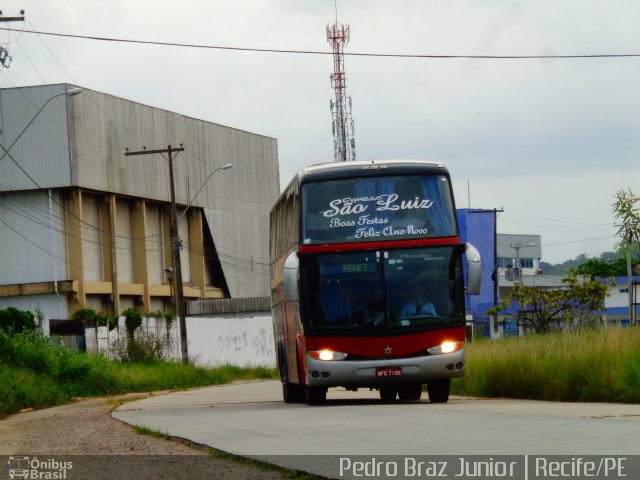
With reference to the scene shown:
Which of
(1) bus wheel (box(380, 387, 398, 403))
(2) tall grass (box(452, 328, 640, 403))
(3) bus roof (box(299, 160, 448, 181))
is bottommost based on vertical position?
(1) bus wheel (box(380, 387, 398, 403))

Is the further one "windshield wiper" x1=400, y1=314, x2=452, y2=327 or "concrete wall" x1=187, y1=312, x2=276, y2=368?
"concrete wall" x1=187, y1=312, x2=276, y2=368

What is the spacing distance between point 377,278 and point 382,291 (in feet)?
0.77

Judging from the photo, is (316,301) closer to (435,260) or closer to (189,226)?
(435,260)

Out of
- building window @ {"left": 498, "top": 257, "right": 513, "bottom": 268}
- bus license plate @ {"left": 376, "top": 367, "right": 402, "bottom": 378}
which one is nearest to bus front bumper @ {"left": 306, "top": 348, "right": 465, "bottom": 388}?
bus license plate @ {"left": 376, "top": 367, "right": 402, "bottom": 378}

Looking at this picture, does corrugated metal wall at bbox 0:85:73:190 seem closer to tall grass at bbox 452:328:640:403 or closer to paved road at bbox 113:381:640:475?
tall grass at bbox 452:328:640:403

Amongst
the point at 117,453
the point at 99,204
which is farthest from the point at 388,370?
the point at 99,204

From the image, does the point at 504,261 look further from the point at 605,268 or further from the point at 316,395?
the point at 316,395

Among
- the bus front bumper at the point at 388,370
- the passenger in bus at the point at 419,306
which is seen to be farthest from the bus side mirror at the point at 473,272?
the bus front bumper at the point at 388,370

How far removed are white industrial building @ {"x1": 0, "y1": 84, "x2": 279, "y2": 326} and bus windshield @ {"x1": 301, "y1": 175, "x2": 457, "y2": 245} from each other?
40.7m

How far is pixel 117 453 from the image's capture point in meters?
11.9

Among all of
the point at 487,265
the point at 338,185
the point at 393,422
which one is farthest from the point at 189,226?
the point at 393,422

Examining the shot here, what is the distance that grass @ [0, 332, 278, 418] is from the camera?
28.5 meters

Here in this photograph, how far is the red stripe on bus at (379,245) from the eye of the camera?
20766mm

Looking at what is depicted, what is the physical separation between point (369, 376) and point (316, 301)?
5.13 feet
